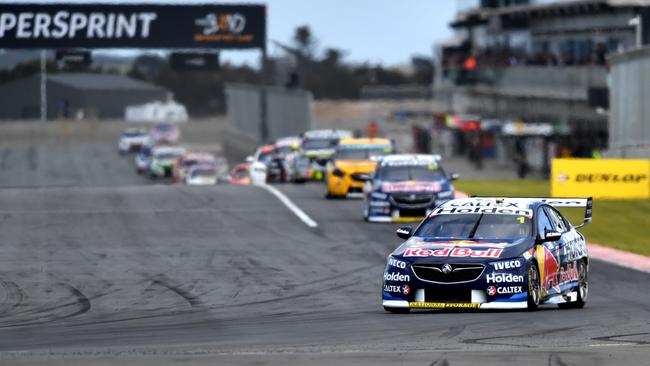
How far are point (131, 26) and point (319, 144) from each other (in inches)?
1009

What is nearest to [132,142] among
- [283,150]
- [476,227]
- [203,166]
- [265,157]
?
[203,166]

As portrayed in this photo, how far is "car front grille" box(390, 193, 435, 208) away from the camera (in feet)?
101

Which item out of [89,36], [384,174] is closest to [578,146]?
[89,36]

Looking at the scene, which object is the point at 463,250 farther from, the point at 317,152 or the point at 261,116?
the point at 261,116

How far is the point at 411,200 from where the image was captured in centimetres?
3067

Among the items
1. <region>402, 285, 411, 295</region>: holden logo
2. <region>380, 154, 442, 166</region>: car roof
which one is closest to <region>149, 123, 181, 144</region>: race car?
<region>380, 154, 442, 166</region>: car roof

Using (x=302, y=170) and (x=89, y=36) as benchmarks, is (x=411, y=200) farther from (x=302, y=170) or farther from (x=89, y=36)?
(x=89, y=36)

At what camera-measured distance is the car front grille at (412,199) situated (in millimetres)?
30641

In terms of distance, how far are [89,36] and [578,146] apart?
23085 mm

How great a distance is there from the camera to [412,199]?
30.7m

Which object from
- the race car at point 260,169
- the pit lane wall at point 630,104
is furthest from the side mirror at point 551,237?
the race car at point 260,169

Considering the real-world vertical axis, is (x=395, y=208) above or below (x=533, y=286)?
below

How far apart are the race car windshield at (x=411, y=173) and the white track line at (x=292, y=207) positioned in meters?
1.83

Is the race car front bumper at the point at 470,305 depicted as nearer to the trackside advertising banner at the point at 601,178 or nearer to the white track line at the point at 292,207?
the white track line at the point at 292,207
